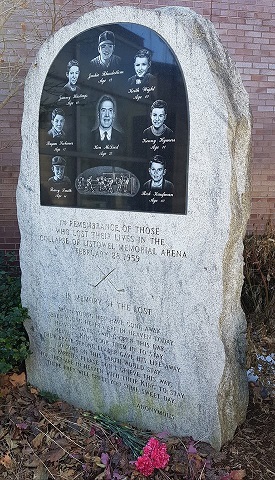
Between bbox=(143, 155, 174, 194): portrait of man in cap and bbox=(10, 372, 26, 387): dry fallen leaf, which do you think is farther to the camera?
bbox=(10, 372, 26, 387): dry fallen leaf

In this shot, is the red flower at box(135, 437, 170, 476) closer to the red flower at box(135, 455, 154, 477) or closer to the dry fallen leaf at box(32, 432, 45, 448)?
the red flower at box(135, 455, 154, 477)

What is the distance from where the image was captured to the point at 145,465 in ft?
8.55

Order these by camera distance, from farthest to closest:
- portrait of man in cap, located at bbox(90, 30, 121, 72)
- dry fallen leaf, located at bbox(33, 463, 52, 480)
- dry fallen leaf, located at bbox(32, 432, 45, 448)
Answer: portrait of man in cap, located at bbox(90, 30, 121, 72)
dry fallen leaf, located at bbox(32, 432, 45, 448)
dry fallen leaf, located at bbox(33, 463, 52, 480)

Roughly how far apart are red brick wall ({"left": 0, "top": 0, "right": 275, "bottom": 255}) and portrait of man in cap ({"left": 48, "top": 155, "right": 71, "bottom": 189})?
2278 millimetres

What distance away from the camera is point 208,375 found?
9.39ft

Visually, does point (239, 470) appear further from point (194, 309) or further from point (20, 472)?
point (20, 472)

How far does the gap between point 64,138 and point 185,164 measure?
1.11m

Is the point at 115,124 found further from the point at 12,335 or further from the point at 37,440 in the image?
the point at 37,440

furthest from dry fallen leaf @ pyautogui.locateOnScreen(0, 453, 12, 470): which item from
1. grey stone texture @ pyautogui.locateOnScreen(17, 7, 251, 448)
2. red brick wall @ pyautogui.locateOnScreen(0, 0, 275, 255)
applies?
red brick wall @ pyautogui.locateOnScreen(0, 0, 275, 255)

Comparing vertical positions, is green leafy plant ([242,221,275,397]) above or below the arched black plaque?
below

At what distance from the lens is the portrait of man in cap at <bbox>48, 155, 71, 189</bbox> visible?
11.3 feet

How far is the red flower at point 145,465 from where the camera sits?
2.60 metres

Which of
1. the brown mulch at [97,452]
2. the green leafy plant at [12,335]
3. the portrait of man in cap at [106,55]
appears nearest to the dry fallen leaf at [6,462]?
the brown mulch at [97,452]

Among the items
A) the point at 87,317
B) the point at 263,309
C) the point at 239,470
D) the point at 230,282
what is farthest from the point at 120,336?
the point at 263,309
